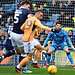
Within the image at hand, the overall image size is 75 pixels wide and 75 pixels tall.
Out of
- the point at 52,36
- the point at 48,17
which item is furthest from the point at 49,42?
the point at 48,17

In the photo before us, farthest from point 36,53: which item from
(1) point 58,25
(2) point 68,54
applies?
(1) point 58,25

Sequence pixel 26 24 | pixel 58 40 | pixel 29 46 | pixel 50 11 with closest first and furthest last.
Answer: pixel 29 46
pixel 26 24
pixel 58 40
pixel 50 11

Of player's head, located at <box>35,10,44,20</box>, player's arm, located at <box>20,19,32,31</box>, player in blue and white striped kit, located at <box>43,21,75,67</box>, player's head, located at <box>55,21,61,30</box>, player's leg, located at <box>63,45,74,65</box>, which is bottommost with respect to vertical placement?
player's leg, located at <box>63,45,74,65</box>

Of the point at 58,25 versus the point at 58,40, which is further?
the point at 58,25

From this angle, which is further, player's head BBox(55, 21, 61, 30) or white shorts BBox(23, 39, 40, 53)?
player's head BBox(55, 21, 61, 30)

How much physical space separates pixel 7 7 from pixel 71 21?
2.36 m

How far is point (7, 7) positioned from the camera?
12703 millimetres

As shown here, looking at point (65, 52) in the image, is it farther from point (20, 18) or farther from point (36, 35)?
point (20, 18)

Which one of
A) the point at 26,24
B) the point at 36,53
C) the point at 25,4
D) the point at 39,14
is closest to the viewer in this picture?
the point at 26,24

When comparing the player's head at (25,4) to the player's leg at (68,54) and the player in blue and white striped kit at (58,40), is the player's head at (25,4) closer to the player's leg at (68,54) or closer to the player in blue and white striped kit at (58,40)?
the player in blue and white striped kit at (58,40)

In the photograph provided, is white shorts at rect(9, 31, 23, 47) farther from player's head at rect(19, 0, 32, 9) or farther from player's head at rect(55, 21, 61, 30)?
player's head at rect(55, 21, 61, 30)

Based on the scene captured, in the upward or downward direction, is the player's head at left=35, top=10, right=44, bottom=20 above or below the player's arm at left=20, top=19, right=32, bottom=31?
above

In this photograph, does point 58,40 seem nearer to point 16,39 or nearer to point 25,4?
point 16,39

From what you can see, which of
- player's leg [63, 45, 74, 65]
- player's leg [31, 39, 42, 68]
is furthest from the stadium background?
player's leg [31, 39, 42, 68]
